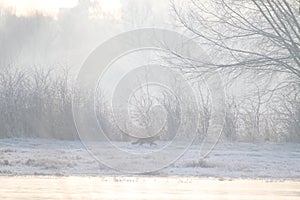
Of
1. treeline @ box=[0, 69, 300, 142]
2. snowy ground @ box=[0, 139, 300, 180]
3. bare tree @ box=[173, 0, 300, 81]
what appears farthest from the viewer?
treeline @ box=[0, 69, 300, 142]

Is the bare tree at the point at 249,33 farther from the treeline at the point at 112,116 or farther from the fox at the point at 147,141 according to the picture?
the treeline at the point at 112,116

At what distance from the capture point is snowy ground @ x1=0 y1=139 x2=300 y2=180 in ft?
59.9

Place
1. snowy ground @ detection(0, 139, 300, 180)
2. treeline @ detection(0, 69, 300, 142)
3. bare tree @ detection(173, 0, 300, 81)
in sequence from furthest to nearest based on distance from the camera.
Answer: treeline @ detection(0, 69, 300, 142) → bare tree @ detection(173, 0, 300, 81) → snowy ground @ detection(0, 139, 300, 180)

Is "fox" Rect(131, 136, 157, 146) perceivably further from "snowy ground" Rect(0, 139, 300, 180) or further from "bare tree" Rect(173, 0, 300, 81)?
"bare tree" Rect(173, 0, 300, 81)

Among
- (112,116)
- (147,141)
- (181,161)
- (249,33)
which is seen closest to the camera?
(181,161)

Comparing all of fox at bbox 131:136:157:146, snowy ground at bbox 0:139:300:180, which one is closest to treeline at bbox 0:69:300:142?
fox at bbox 131:136:157:146

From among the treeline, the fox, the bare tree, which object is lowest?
the fox

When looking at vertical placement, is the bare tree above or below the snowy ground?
above

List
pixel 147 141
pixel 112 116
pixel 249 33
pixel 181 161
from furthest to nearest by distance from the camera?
pixel 112 116 → pixel 147 141 → pixel 249 33 → pixel 181 161

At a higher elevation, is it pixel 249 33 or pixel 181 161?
pixel 249 33

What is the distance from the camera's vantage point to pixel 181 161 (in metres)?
21.3


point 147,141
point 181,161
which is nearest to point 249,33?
point 181,161

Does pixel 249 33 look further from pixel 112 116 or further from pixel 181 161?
pixel 112 116

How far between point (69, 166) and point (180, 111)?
11291 mm
